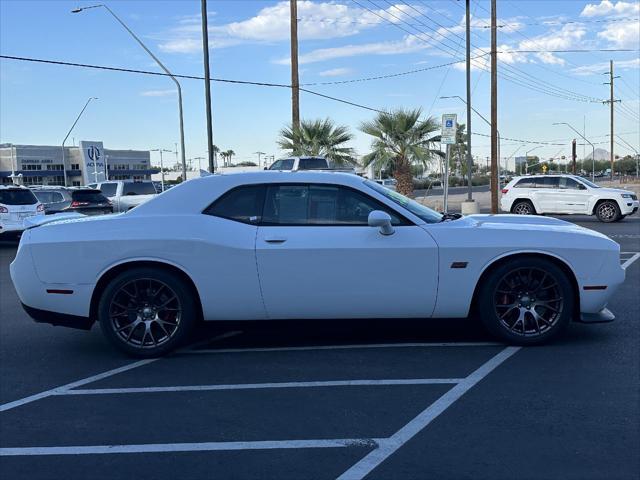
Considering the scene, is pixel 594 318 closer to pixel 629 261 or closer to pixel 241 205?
pixel 241 205

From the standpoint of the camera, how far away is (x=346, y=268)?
18.8ft

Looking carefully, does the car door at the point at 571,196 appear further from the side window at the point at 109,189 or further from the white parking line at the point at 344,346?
the white parking line at the point at 344,346

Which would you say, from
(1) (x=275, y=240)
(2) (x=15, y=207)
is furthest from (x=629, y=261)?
(2) (x=15, y=207)

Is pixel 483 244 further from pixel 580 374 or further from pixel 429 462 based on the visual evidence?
pixel 429 462

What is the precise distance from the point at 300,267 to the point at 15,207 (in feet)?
44.1

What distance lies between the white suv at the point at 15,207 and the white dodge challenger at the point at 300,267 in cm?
1201

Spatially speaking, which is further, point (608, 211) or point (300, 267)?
point (608, 211)

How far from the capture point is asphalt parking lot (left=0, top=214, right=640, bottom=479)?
375 cm

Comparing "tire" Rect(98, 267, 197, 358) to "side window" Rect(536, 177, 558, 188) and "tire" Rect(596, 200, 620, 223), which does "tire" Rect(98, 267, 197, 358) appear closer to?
"tire" Rect(596, 200, 620, 223)

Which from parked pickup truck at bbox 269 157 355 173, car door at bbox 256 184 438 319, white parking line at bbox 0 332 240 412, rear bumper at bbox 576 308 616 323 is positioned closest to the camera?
white parking line at bbox 0 332 240 412

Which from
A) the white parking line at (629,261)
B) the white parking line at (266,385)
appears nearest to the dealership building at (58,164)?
the white parking line at (629,261)

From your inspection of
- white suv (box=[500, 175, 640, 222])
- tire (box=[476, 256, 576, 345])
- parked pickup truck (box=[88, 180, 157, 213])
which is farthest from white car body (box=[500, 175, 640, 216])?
tire (box=[476, 256, 576, 345])

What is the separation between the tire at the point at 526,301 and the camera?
581 cm

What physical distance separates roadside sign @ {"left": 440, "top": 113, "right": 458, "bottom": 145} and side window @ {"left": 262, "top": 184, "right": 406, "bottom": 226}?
11352mm
